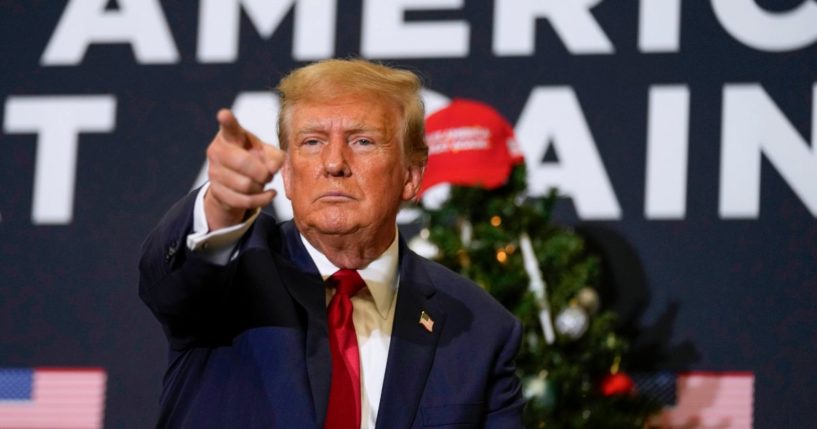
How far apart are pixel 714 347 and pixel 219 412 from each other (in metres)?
2.60

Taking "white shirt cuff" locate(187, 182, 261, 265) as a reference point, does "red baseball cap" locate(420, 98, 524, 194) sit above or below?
above

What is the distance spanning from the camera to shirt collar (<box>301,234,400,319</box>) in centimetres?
229

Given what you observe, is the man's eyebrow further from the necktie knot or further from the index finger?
the index finger

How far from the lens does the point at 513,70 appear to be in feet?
15.1

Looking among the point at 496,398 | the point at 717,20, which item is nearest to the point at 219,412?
the point at 496,398

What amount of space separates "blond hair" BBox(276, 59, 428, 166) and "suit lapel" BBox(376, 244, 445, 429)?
244mm

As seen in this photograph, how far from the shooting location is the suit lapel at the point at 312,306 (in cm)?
211

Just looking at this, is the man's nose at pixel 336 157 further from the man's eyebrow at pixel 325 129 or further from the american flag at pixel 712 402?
the american flag at pixel 712 402

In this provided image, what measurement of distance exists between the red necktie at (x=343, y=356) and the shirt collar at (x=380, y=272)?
0.02 meters

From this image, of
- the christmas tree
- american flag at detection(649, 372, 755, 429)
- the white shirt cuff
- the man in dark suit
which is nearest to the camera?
the white shirt cuff

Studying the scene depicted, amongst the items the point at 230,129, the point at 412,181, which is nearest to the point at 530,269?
the point at 412,181

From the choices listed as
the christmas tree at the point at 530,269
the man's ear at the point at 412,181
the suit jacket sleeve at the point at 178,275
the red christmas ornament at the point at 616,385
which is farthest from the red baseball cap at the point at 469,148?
the suit jacket sleeve at the point at 178,275

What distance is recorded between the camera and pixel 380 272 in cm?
236

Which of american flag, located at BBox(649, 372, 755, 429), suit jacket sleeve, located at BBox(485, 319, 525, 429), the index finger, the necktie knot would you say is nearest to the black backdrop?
american flag, located at BBox(649, 372, 755, 429)
